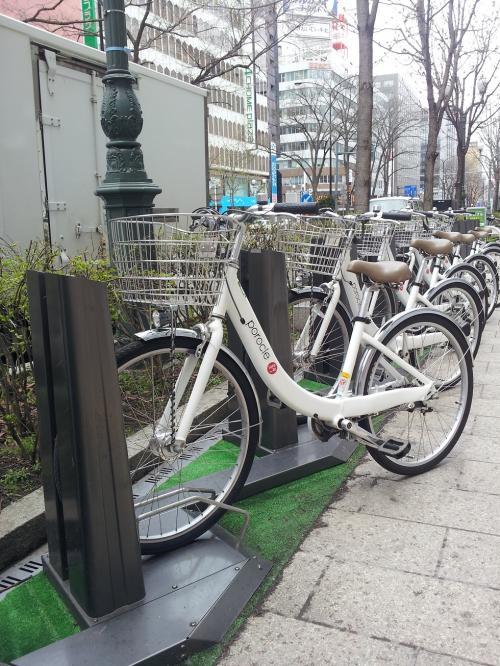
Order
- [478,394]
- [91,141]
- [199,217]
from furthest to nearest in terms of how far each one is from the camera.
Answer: [91,141]
[478,394]
[199,217]

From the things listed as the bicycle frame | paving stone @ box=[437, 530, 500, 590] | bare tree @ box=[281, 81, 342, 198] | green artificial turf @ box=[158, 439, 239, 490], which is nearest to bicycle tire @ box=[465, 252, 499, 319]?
the bicycle frame

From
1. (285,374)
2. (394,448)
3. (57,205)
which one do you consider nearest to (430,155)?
(57,205)

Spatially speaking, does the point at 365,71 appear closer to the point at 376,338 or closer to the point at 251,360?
the point at 376,338

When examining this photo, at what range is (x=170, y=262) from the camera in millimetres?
2379

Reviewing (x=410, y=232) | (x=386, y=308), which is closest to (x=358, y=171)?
(x=410, y=232)

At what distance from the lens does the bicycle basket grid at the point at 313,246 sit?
152 inches

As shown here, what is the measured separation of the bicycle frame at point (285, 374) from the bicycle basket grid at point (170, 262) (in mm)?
99

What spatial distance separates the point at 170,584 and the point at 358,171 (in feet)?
29.1

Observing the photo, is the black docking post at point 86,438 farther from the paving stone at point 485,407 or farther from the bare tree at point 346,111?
the bare tree at point 346,111

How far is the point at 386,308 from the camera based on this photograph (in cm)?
530

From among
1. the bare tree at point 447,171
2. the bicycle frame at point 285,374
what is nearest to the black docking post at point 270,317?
the bicycle frame at point 285,374

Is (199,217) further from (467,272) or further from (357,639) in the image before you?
(467,272)

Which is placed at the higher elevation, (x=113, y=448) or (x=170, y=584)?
(x=113, y=448)

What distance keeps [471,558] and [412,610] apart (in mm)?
485
